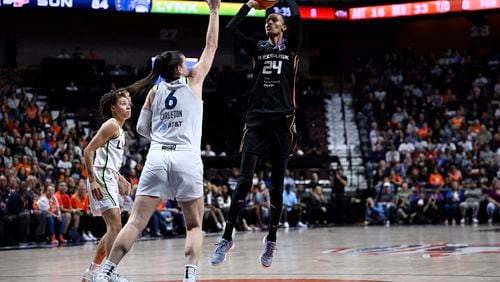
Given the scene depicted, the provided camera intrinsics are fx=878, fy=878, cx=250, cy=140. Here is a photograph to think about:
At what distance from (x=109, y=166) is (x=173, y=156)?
1.95m

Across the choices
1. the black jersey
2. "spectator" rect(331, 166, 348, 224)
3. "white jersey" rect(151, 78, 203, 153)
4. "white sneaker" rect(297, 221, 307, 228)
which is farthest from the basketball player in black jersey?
"spectator" rect(331, 166, 348, 224)

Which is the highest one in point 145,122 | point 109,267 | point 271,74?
point 271,74

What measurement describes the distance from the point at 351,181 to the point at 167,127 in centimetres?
2005

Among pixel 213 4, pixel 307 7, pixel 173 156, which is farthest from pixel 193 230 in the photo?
pixel 307 7

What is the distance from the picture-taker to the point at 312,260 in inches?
448

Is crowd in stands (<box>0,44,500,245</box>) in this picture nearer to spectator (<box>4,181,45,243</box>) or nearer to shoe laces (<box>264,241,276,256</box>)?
spectator (<box>4,181,45,243</box>)

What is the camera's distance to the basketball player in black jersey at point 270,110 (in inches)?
333

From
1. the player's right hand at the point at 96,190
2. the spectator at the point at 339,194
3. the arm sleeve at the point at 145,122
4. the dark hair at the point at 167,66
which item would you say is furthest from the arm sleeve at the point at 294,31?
the spectator at the point at 339,194

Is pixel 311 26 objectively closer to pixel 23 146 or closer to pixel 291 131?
pixel 23 146

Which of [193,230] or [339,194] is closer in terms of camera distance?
[193,230]

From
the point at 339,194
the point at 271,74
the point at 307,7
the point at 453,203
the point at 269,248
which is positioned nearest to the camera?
the point at 271,74

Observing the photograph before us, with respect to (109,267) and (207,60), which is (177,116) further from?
(109,267)

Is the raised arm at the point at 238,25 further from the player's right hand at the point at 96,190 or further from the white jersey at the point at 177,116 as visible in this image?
the player's right hand at the point at 96,190

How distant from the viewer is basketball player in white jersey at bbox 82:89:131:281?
333 inches
